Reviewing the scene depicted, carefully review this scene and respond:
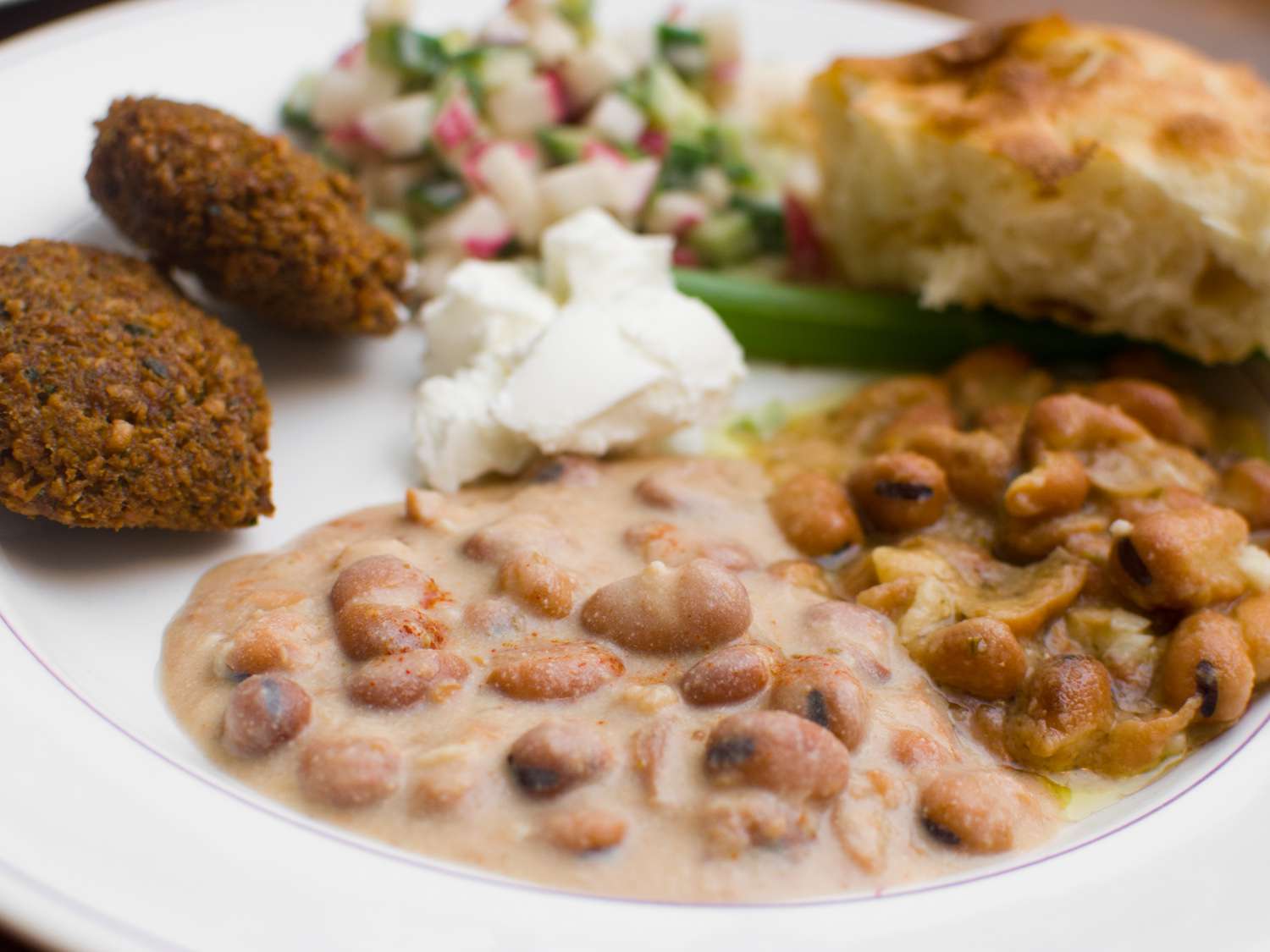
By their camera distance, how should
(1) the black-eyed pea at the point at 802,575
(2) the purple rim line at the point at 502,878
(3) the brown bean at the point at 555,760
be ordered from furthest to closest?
(1) the black-eyed pea at the point at 802,575 → (3) the brown bean at the point at 555,760 → (2) the purple rim line at the point at 502,878

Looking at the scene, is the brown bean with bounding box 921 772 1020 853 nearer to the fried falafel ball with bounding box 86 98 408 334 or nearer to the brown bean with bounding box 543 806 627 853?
the brown bean with bounding box 543 806 627 853

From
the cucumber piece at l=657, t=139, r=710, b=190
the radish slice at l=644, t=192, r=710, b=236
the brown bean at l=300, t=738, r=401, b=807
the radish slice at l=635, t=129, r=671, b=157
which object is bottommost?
the brown bean at l=300, t=738, r=401, b=807

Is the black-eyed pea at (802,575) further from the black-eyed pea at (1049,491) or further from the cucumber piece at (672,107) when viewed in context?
the cucumber piece at (672,107)

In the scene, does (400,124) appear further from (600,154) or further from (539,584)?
(539,584)

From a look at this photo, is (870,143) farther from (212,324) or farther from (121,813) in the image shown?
(121,813)

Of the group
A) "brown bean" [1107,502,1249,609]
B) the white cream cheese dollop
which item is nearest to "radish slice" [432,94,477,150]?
the white cream cheese dollop

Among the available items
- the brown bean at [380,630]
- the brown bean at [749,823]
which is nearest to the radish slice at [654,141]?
the brown bean at [380,630]
